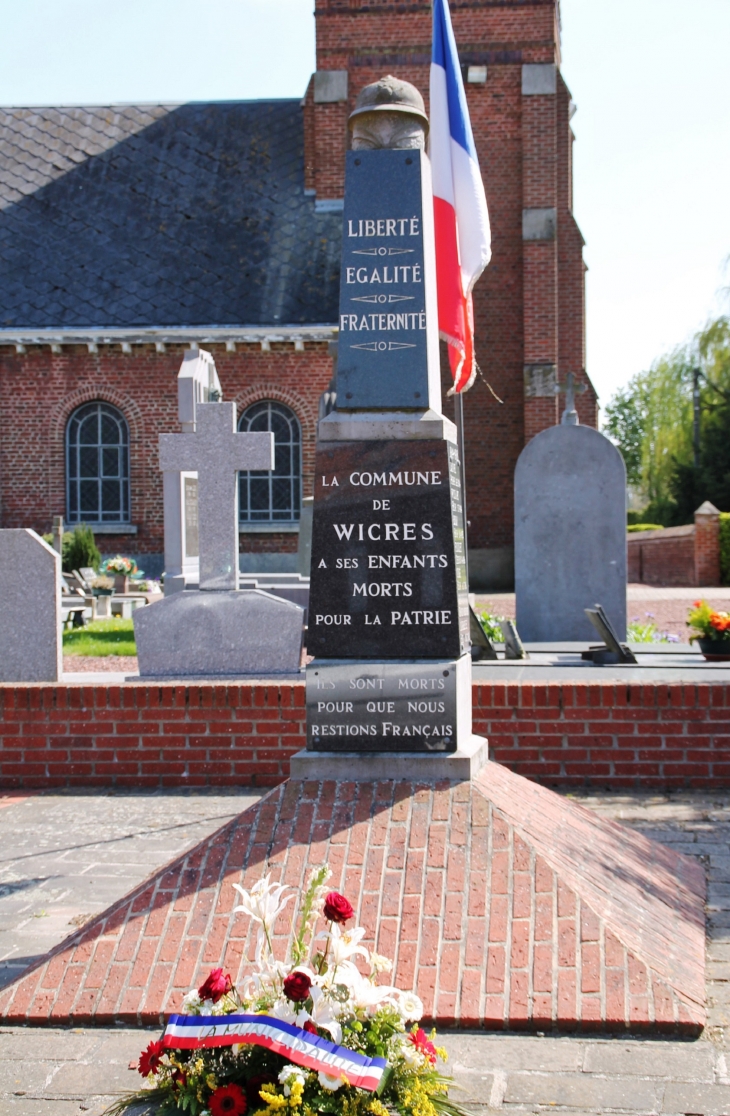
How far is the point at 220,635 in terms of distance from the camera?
8.58 meters

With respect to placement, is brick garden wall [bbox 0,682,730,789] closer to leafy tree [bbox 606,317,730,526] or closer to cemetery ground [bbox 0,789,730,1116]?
cemetery ground [bbox 0,789,730,1116]

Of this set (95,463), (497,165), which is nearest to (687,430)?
(497,165)

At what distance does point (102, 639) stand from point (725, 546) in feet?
53.4

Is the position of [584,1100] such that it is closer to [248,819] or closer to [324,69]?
[248,819]

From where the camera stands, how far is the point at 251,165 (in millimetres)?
22938

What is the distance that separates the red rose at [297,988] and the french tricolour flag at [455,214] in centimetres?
637

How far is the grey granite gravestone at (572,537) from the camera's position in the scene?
10.8m

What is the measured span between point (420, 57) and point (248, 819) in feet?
68.2

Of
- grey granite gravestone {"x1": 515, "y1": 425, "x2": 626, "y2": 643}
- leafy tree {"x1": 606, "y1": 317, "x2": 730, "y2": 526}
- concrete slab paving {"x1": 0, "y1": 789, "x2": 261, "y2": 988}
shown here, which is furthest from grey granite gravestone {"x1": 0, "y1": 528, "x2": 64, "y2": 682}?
leafy tree {"x1": 606, "y1": 317, "x2": 730, "y2": 526}

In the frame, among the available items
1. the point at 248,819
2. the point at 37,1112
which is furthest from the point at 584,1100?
the point at 248,819

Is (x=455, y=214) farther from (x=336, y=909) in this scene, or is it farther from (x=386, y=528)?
(x=336, y=909)

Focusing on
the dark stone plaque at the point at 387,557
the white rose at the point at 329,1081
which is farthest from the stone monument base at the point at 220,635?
the white rose at the point at 329,1081

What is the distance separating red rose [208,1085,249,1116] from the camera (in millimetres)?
2625

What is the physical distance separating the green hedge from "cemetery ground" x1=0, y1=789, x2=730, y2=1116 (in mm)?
20177
